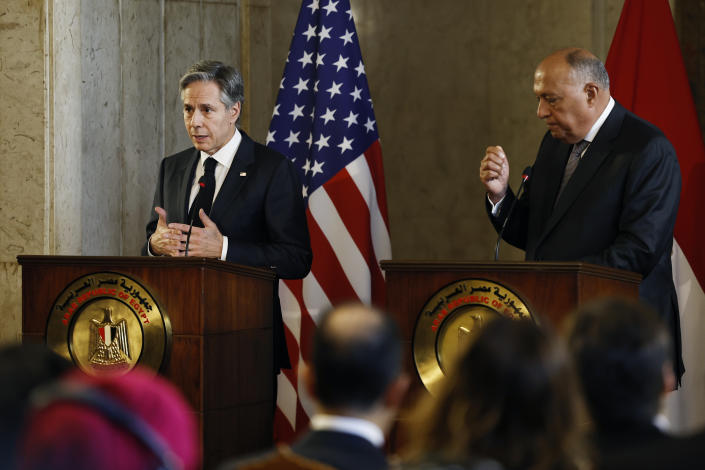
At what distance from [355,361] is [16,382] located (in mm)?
616

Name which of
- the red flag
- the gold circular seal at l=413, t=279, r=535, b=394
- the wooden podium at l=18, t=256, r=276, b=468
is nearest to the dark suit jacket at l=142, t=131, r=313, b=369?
the wooden podium at l=18, t=256, r=276, b=468

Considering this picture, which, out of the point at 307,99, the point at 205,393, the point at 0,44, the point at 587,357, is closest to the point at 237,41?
the point at 307,99

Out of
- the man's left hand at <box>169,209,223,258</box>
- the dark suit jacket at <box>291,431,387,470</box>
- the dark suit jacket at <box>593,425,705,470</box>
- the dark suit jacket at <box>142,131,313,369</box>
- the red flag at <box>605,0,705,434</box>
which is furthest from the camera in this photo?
the red flag at <box>605,0,705,434</box>

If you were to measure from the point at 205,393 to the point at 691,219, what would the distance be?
3.10 meters

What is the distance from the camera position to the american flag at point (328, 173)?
640 cm

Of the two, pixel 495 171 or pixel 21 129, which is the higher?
pixel 21 129

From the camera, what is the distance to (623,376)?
83.4 inches

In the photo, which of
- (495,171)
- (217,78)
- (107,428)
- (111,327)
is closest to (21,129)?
(217,78)

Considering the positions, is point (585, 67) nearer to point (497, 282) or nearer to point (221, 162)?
point (497, 282)

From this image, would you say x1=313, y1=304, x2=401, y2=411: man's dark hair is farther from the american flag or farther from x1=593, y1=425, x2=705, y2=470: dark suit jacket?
the american flag

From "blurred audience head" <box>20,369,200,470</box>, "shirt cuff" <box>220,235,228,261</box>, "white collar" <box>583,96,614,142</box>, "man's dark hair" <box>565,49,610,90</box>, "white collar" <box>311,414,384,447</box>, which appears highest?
"man's dark hair" <box>565,49,610,90</box>

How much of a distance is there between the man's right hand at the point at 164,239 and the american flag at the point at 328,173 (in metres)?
1.90

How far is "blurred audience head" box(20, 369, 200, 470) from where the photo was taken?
4.67 ft

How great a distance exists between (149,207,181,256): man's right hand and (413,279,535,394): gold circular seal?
119 centimetres
